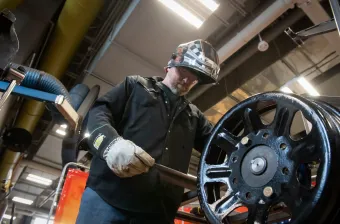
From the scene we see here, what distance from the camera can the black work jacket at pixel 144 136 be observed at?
1.47 metres

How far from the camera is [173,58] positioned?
1.92 metres

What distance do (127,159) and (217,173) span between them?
0.39 metres

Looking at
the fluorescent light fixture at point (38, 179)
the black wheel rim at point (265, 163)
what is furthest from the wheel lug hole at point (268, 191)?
the fluorescent light fixture at point (38, 179)

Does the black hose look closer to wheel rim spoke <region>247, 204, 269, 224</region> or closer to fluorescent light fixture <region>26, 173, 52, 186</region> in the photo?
wheel rim spoke <region>247, 204, 269, 224</region>

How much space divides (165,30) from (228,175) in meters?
3.25

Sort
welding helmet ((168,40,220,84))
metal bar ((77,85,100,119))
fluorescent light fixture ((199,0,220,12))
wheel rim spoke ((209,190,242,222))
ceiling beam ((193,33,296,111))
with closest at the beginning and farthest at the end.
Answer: wheel rim spoke ((209,190,242,222)) < welding helmet ((168,40,220,84)) < fluorescent light fixture ((199,0,220,12)) < ceiling beam ((193,33,296,111)) < metal bar ((77,85,100,119))

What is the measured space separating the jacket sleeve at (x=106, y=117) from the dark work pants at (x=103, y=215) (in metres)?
0.25

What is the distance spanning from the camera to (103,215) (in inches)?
56.4

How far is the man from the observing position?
137cm

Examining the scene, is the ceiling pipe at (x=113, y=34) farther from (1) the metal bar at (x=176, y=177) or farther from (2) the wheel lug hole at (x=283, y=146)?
(2) the wheel lug hole at (x=283, y=146)

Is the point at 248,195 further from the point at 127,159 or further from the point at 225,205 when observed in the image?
the point at 127,159

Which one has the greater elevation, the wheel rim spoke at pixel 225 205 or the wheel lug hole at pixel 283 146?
the wheel lug hole at pixel 283 146

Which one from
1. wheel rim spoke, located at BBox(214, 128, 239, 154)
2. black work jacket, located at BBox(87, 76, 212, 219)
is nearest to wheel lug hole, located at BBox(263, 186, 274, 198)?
wheel rim spoke, located at BBox(214, 128, 239, 154)

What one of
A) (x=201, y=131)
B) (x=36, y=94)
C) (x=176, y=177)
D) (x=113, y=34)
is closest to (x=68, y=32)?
(x=113, y=34)
